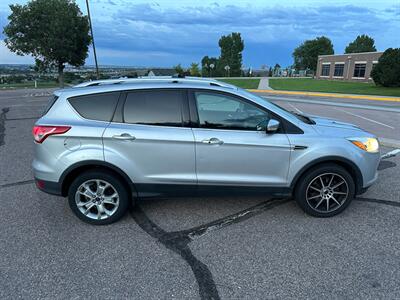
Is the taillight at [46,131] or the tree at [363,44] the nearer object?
the taillight at [46,131]

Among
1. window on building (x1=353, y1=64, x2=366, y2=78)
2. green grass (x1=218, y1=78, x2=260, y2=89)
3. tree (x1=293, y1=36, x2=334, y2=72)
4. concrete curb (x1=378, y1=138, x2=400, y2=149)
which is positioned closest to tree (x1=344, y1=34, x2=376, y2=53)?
tree (x1=293, y1=36, x2=334, y2=72)

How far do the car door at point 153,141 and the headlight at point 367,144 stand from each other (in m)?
2.01

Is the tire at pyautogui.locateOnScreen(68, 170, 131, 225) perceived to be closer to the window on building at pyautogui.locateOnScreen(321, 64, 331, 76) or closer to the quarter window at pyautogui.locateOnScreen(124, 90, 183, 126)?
the quarter window at pyautogui.locateOnScreen(124, 90, 183, 126)

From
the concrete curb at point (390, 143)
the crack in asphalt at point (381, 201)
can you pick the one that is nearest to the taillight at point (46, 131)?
the crack in asphalt at point (381, 201)

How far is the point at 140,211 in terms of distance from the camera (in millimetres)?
4191

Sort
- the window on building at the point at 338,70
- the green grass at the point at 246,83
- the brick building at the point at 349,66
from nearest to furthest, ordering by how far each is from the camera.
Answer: the green grass at the point at 246,83
the brick building at the point at 349,66
the window on building at the point at 338,70

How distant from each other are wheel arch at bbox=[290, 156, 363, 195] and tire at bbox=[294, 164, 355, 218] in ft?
0.16

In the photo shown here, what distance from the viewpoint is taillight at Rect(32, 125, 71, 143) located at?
3572 mm

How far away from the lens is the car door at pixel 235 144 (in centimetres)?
362

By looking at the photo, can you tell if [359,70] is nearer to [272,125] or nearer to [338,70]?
[338,70]

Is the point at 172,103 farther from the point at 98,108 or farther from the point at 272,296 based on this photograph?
the point at 272,296

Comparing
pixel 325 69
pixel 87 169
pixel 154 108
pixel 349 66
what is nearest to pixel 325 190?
pixel 154 108

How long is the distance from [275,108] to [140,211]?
2.21m

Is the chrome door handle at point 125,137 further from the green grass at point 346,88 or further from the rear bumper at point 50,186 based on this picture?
the green grass at point 346,88
